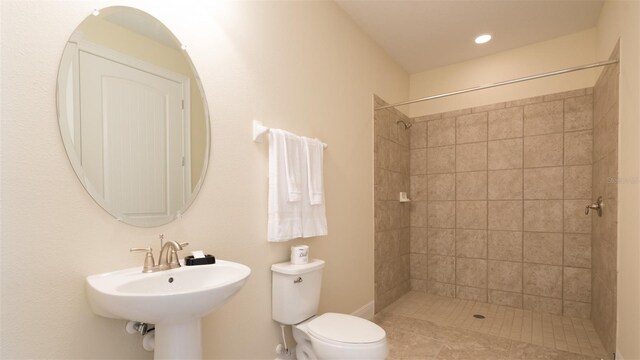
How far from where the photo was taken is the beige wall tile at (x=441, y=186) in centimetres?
354

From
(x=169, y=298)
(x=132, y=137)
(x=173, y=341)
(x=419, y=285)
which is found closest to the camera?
(x=169, y=298)

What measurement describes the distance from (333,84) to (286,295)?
1.58 metres

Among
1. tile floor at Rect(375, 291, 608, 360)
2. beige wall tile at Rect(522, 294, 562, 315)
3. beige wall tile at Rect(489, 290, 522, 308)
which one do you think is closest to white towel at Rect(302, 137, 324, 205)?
tile floor at Rect(375, 291, 608, 360)

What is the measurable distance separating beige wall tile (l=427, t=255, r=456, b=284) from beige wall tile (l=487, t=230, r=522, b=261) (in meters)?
0.40

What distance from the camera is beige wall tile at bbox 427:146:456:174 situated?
3.54m

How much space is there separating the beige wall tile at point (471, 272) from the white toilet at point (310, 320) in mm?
2080

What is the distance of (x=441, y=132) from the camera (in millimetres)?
3609

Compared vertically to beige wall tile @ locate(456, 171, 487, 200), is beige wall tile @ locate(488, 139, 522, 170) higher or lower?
higher

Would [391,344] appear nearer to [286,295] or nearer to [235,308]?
[286,295]

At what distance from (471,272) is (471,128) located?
5.05 ft

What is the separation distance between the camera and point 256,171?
1.80m

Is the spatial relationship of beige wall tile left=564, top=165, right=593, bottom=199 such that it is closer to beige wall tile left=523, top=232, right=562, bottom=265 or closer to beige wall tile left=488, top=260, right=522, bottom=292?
beige wall tile left=523, top=232, right=562, bottom=265

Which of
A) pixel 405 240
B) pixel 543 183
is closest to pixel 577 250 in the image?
pixel 543 183

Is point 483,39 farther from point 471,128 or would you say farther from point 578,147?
point 578,147
